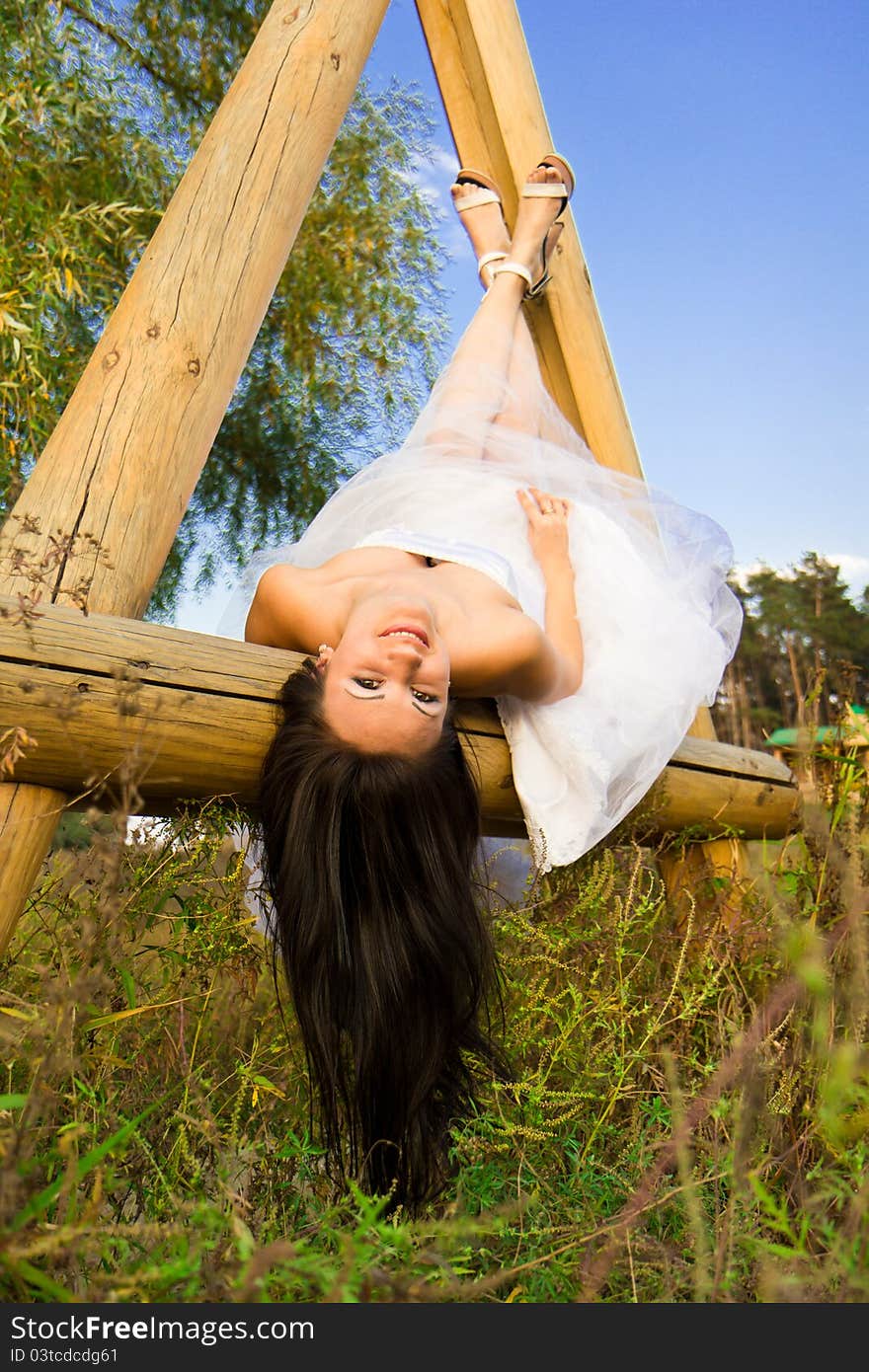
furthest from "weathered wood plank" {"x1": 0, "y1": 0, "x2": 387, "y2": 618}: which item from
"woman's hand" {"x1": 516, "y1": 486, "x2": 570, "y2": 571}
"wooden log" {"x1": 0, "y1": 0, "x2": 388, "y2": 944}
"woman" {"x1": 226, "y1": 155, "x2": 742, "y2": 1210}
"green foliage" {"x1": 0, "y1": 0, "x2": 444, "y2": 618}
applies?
"green foliage" {"x1": 0, "y1": 0, "x2": 444, "y2": 618}

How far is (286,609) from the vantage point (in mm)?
A: 2637

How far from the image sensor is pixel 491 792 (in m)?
2.70

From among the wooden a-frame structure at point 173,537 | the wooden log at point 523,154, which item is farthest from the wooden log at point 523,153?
the wooden a-frame structure at point 173,537

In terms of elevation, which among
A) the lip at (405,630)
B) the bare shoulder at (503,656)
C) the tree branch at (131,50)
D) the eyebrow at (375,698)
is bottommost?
the eyebrow at (375,698)

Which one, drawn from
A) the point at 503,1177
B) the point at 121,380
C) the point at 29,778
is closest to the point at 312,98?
the point at 121,380

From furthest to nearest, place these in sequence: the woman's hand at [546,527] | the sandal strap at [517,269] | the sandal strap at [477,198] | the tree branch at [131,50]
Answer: the tree branch at [131,50], the sandal strap at [477,198], the sandal strap at [517,269], the woman's hand at [546,527]

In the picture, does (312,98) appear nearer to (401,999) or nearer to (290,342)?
(401,999)

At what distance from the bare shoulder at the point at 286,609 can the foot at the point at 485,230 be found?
2.12 metres

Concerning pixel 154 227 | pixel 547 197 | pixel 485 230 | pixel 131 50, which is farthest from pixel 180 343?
pixel 131 50

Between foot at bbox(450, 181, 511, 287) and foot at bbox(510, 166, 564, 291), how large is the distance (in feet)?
0.24

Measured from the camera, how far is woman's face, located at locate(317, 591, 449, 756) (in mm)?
2240

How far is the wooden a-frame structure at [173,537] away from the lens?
1.96 meters

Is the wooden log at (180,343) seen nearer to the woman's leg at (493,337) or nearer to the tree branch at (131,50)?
the woman's leg at (493,337)

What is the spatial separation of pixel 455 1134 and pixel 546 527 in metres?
1.82
